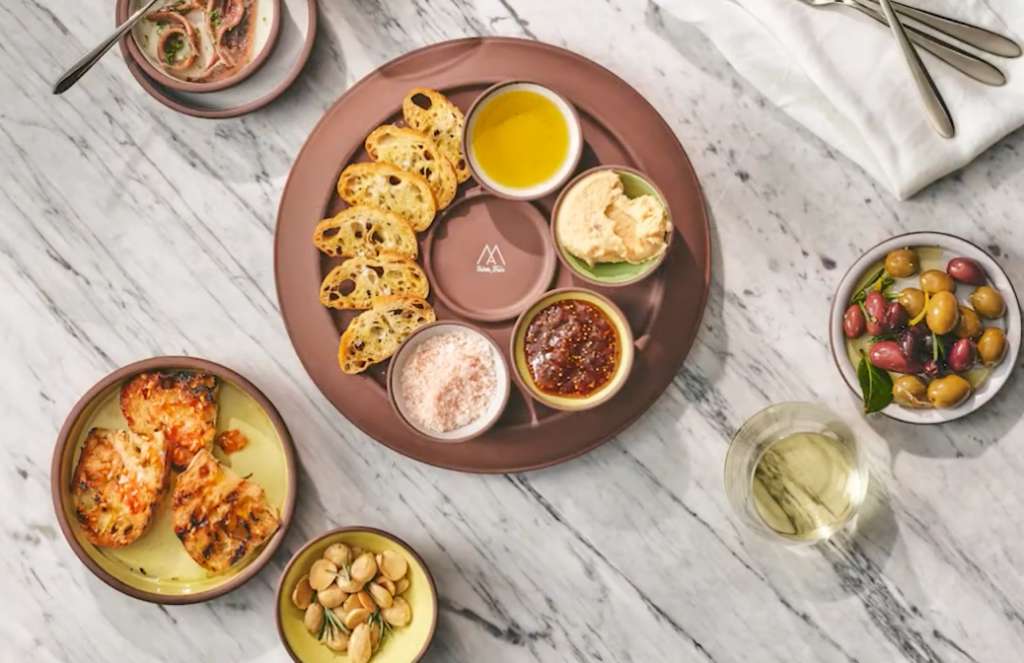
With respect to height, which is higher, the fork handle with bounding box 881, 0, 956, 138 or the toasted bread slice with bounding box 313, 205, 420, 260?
the fork handle with bounding box 881, 0, 956, 138

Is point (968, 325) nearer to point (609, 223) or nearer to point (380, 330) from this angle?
point (609, 223)

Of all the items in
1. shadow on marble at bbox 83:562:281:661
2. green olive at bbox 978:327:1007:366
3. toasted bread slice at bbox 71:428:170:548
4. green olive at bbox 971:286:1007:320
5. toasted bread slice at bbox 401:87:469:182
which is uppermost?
toasted bread slice at bbox 401:87:469:182

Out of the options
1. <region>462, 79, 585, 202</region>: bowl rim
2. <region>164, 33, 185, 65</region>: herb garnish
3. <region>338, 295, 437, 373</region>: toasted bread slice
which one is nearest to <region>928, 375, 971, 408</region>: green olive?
<region>462, 79, 585, 202</region>: bowl rim

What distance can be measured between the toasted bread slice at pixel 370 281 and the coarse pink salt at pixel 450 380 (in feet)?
0.38

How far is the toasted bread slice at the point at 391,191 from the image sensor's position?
1905 mm

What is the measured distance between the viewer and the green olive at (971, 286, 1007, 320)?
74.0 inches

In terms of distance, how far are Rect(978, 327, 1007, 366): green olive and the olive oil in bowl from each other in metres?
0.30

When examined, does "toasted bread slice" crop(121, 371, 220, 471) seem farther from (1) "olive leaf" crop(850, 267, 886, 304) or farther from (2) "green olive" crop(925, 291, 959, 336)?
(2) "green olive" crop(925, 291, 959, 336)

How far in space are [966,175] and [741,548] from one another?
872mm

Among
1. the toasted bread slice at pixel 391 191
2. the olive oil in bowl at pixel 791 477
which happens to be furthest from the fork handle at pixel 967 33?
the toasted bread slice at pixel 391 191

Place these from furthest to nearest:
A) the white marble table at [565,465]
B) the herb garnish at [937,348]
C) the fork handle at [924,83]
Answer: the white marble table at [565,465], the herb garnish at [937,348], the fork handle at [924,83]

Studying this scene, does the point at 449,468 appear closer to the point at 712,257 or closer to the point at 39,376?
the point at 712,257

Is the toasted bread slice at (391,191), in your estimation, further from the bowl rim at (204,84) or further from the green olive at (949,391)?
the green olive at (949,391)

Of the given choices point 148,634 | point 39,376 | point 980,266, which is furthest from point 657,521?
point 39,376
